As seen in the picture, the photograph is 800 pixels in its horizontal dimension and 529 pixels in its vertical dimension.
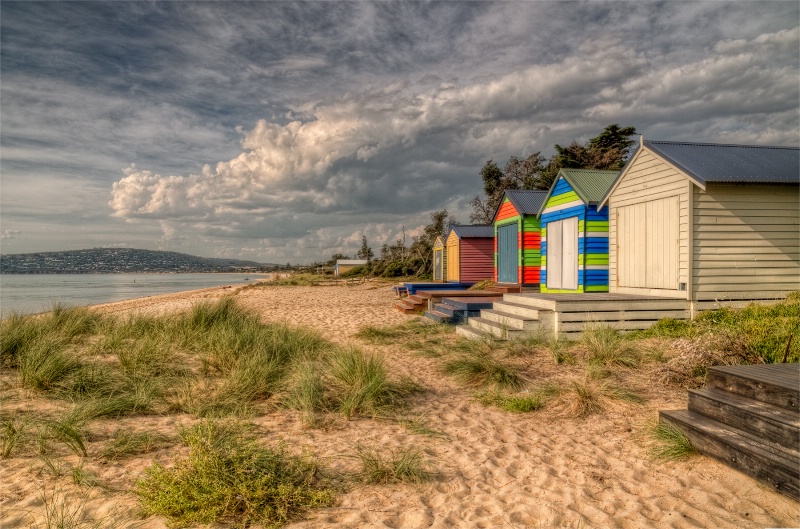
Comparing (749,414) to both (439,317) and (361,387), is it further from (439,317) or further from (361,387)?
(439,317)

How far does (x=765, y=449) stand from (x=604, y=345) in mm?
3894

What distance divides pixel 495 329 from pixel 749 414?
590 cm

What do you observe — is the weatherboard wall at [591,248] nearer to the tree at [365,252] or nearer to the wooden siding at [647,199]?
the wooden siding at [647,199]

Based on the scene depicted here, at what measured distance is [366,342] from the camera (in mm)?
10008

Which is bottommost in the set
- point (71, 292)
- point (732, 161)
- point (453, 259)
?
point (71, 292)

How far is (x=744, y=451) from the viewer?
359 cm

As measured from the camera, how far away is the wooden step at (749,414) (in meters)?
3.46

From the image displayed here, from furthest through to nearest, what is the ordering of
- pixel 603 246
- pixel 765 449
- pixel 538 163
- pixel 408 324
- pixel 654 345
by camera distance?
1. pixel 538 163
2. pixel 603 246
3. pixel 408 324
4. pixel 654 345
5. pixel 765 449

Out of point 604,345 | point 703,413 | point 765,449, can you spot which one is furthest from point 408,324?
point 765,449

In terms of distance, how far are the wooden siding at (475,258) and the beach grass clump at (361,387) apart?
17923mm

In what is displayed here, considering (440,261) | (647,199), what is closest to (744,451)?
(647,199)

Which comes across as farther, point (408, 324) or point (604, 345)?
point (408, 324)

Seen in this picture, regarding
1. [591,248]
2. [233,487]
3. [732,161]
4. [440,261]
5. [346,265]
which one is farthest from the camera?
[346,265]

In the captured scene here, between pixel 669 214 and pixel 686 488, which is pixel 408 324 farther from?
pixel 686 488
